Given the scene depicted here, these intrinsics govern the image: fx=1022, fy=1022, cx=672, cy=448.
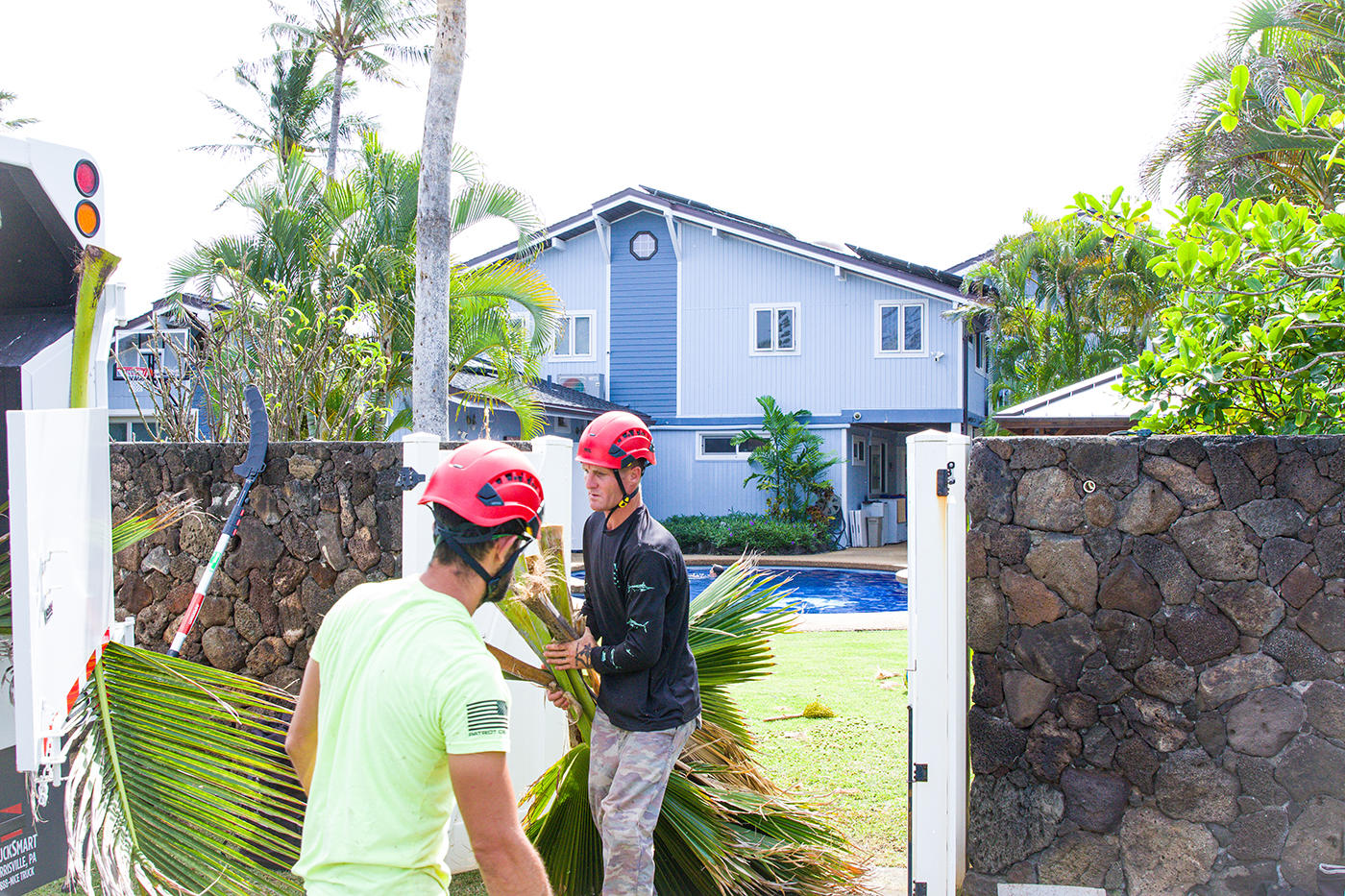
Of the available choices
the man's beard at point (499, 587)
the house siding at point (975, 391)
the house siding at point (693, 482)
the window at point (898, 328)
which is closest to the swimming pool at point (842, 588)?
the house siding at point (693, 482)

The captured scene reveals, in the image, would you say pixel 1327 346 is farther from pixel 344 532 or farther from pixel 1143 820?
pixel 344 532

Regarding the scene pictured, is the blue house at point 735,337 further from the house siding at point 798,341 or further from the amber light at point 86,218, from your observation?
the amber light at point 86,218

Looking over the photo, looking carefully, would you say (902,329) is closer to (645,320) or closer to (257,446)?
(645,320)

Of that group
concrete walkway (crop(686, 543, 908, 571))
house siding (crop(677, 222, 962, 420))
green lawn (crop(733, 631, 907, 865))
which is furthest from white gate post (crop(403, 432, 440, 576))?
house siding (crop(677, 222, 962, 420))

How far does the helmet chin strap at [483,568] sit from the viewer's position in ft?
6.98

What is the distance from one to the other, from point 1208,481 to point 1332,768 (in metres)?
1.26

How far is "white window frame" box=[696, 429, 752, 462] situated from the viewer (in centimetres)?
2378

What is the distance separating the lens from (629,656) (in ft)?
11.3

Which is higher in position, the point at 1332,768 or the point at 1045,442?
the point at 1045,442

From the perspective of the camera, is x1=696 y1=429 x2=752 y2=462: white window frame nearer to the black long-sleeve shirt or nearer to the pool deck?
the pool deck

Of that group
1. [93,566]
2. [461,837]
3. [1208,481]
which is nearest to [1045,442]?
[1208,481]

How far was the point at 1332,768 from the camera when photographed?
13.7 ft

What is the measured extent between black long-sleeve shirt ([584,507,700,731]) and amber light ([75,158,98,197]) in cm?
230

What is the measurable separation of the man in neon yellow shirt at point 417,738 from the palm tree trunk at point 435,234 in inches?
258
